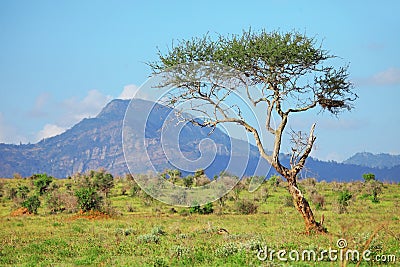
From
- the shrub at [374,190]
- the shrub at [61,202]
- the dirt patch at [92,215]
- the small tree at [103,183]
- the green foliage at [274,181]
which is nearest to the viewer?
the dirt patch at [92,215]

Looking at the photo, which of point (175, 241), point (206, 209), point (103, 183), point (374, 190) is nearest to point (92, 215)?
point (206, 209)

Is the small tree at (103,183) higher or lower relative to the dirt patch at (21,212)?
higher

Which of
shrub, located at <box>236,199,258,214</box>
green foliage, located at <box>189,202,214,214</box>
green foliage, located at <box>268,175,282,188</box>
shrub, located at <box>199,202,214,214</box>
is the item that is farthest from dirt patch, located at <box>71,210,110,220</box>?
green foliage, located at <box>268,175,282,188</box>

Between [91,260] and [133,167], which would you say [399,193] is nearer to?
[133,167]

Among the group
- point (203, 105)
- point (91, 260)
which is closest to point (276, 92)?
point (203, 105)

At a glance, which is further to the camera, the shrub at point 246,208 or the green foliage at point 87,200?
the shrub at point 246,208

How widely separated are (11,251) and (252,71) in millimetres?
11640

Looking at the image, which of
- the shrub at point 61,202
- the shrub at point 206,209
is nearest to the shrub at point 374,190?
the shrub at point 206,209

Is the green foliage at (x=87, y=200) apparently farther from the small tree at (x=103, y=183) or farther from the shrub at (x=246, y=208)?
the small tree at (x=103, y=183)

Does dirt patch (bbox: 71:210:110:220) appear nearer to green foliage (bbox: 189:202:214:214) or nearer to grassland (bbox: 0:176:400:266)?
grassland (bbox: 0:176:400:266)

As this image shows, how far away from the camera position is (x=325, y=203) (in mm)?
40844

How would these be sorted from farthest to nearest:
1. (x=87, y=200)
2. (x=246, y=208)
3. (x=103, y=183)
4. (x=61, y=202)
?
(x=103, y=183), (x=61, y=202), (x=246, y=208), (x=87, y=200)

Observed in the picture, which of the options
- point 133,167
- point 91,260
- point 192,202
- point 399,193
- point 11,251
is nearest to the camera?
point 91,260

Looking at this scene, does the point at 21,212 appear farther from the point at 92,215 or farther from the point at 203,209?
the point at 203,209
